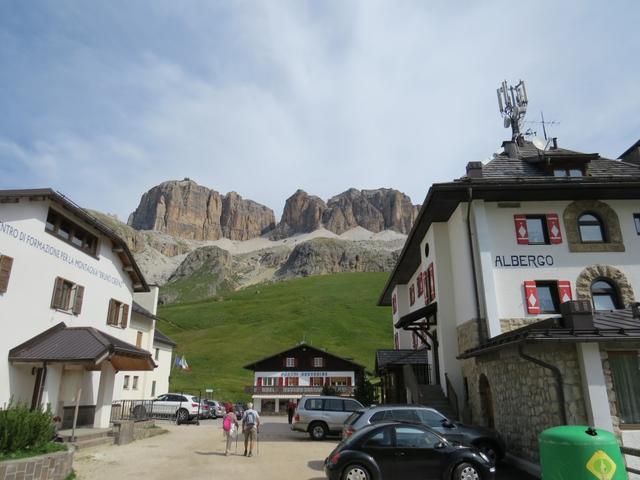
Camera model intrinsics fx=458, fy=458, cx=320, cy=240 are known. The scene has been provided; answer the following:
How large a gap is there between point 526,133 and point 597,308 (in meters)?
12.5

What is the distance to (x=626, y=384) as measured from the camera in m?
11.3

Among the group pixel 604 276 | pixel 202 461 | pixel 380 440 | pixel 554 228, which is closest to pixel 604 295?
pixel 604 276

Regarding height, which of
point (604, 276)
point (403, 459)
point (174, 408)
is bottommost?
point (403, 459)

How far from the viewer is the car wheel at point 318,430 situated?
20406 mm

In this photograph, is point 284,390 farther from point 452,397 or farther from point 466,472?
point 466,472

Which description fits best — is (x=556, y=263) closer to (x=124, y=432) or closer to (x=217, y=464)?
(x=217, y=464)

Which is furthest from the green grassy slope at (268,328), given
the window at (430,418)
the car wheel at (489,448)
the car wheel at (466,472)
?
the car wheel at (466,472)

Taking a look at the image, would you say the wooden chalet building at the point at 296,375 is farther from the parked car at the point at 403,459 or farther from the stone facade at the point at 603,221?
the parked car at the point at 403,459

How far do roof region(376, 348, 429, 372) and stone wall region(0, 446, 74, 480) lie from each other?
16.8 meters

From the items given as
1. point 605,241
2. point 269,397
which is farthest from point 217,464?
point 269,397

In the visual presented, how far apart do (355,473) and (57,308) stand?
14253 mm

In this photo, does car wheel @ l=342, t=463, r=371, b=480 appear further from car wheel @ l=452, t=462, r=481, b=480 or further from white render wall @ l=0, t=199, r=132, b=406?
white render wall @ l=0, t=199, r=132, b=406

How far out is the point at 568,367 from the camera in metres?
11.5

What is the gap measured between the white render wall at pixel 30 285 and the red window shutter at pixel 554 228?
1931cm
